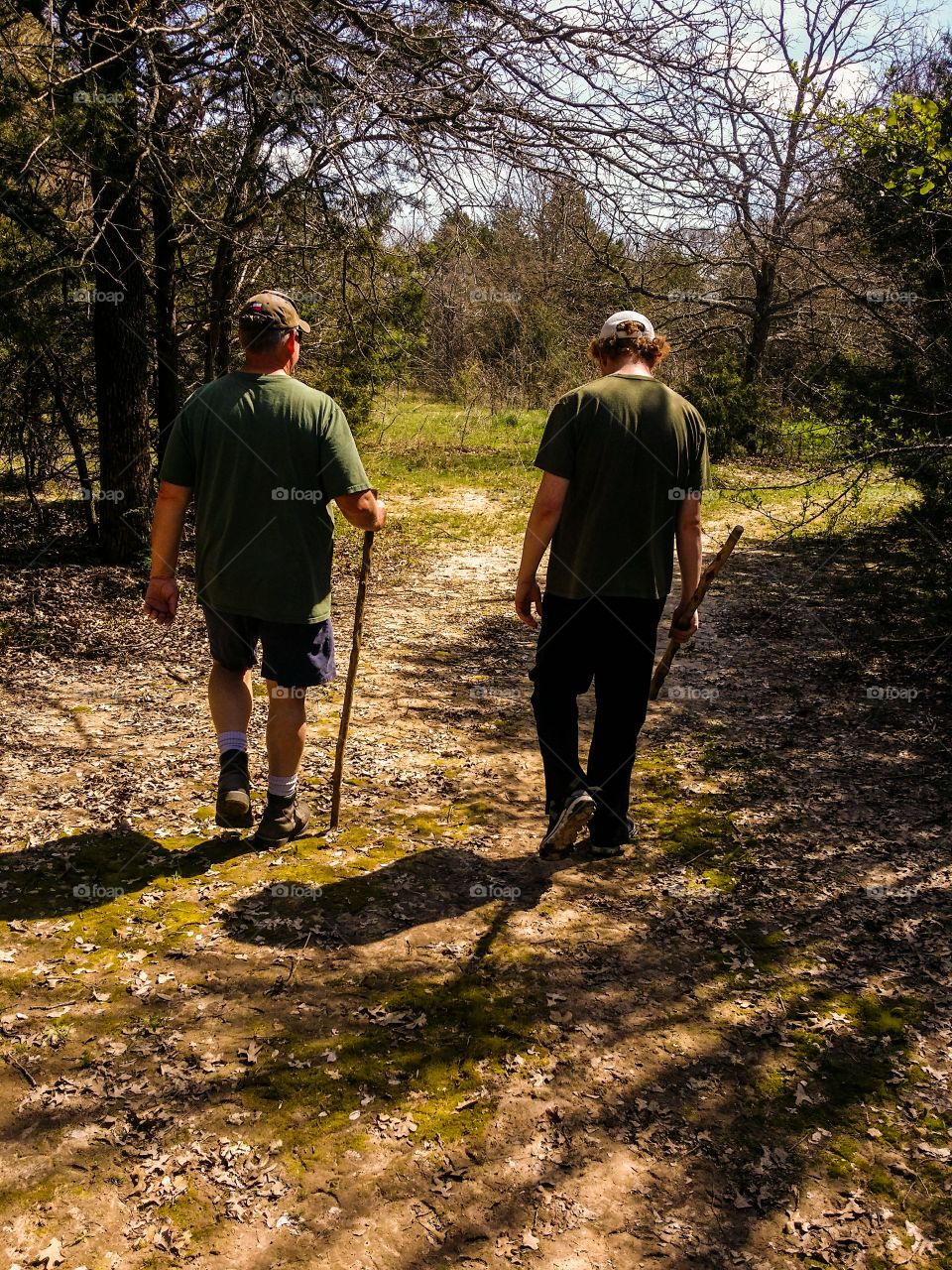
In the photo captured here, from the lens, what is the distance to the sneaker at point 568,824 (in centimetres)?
366

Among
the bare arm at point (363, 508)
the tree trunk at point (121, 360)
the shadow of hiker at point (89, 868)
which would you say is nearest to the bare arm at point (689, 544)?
the bare arm at point (363, 508)

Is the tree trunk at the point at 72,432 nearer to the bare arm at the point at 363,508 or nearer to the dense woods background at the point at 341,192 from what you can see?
the dense woods background at the point at 341,192

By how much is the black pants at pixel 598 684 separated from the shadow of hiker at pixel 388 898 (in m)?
0.36

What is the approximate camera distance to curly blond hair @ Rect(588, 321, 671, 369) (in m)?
3.67

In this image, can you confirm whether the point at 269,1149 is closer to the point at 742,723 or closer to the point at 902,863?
the point at 902,863

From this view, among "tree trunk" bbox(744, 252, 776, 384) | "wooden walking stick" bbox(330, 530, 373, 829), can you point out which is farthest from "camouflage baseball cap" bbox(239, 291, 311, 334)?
"tree trunk" bbox(744, 252, 776, 384)

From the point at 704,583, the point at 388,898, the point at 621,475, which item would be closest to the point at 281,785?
the point at 388,898

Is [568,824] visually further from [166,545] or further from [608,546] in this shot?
[166,545]

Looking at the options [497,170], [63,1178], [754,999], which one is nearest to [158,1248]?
[63,1178]

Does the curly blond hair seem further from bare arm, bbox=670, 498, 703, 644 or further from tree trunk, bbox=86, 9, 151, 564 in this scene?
tree trunk, bbox=86, 9, 151, 564

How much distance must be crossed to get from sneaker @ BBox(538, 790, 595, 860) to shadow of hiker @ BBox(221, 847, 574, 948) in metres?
0.20

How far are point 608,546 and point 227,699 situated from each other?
172 centimetres

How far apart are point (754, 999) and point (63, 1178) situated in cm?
214

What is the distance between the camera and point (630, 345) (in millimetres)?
3680
